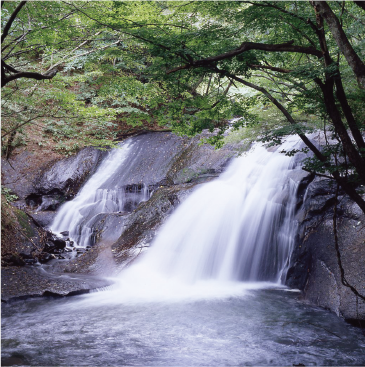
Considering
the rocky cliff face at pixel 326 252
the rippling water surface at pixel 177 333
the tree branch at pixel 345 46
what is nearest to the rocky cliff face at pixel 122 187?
the rippling water surface at pixel 177 333

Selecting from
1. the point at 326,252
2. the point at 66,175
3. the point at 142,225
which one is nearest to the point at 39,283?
the point at 142,225

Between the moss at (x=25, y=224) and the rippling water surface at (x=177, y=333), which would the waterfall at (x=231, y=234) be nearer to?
the rippling water surface at (x=177, y=333)

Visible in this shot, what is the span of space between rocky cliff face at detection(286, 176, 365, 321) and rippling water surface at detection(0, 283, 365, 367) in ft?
1.15

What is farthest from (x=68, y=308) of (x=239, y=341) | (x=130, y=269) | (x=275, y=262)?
(x=275, y=262)

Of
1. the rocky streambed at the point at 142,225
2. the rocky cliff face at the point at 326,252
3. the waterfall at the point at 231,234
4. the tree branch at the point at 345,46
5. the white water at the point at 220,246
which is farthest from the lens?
the waterfall at the point at 231,234

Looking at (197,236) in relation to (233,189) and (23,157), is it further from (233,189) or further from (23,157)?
(23,157)

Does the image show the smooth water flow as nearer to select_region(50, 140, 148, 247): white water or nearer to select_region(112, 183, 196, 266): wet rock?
select_region(112, 183, 196, 266): wet rock

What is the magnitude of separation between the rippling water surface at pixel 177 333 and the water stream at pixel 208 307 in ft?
0.06

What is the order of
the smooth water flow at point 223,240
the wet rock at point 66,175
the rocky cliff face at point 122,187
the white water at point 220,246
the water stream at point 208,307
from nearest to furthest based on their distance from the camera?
the water stream at point 208,307 < the white water at point 220,246 < the smooth water flow at point 223,240 < the rocky cliff face at point 122,187 < the wet rock at point 66,175

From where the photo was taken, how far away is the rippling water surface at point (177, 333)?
439 centimetres

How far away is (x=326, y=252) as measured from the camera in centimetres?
679

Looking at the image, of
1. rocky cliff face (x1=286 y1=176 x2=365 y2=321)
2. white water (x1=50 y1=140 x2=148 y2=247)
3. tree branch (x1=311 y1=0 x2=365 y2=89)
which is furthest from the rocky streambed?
tree branch (x1=311 y1=0 x2=365 y2=89)

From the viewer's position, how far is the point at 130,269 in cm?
881

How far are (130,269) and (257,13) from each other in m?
6.71
